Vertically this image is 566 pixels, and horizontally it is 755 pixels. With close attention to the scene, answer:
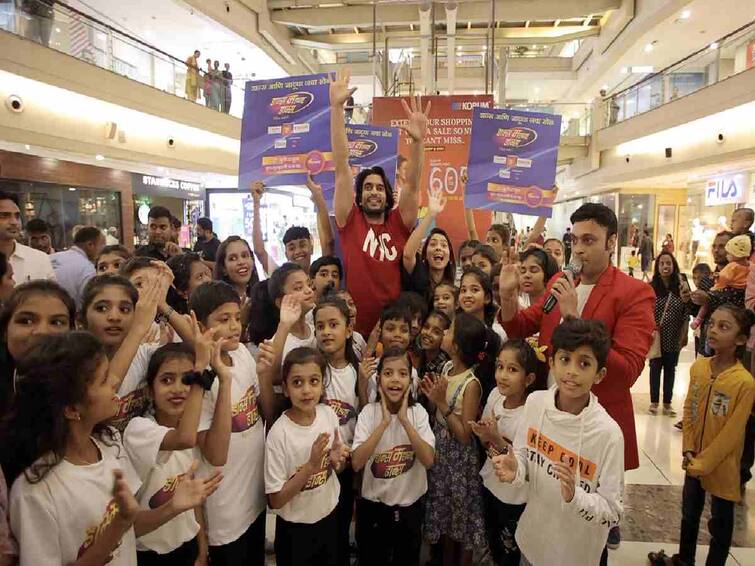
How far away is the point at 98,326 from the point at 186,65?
35.0 feet

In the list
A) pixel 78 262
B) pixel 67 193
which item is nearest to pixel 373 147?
pixel 78 262

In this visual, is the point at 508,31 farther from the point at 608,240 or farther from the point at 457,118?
the point at 608,240

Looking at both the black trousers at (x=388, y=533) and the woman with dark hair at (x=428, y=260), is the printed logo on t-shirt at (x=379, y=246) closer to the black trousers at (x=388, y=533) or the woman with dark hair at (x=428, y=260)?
the woman with dark hair at (x=428, y=260)

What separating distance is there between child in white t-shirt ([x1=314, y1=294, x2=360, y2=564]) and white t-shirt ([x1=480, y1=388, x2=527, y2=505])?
62 centimetres

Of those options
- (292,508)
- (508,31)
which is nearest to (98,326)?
(292,508)

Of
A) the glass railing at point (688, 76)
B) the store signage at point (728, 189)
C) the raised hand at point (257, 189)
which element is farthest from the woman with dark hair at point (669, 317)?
the store signage at point (728, 189)

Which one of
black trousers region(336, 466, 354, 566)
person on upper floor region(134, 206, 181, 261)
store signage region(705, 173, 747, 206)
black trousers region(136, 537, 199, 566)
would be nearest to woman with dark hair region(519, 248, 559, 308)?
black trousers region(336, 466, 354, 566)

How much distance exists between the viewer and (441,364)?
102 inches

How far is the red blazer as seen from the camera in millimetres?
1998

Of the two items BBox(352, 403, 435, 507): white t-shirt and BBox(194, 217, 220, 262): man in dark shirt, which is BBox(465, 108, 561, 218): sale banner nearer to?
BBox(352, 403, 435, 507): white t-shirt

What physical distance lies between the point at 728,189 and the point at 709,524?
475 inches

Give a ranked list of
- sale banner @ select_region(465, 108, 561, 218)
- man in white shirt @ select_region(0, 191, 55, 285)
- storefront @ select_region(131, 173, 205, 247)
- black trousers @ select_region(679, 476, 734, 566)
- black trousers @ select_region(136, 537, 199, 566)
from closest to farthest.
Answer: black trousers @ select_region(136, 537, 199, 566)
black trousers @ select_region(679, 476, 734, 566)
man in white shirt @ select_region(0, 191, 55, 285)
sale banner @ select_region(465, 108, 561, 218)
storefront @ select_region(131, 173, 205, 247)

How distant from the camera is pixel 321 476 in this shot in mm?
2023

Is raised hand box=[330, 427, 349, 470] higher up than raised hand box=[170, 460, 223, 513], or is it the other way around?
raised hand box=[170, 460, 223, 513]
